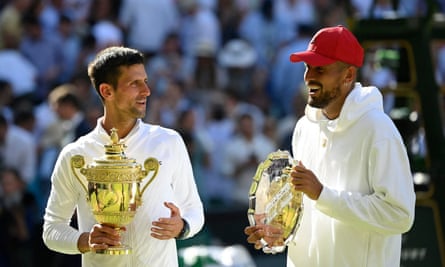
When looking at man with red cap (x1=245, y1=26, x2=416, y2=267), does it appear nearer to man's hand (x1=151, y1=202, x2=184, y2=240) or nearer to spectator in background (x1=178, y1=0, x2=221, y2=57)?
man's hand (x1=151, y1=202, x2=184, y2=240)

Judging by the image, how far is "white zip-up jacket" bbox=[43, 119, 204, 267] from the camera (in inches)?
233

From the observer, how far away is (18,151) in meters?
11.7

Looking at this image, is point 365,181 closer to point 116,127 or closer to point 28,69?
point 116,127

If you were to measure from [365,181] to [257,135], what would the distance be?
781 centimetres

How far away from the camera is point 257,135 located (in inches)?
539

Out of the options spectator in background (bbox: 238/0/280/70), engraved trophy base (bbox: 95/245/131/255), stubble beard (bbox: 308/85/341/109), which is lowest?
engraved trophy base (bbox: 95/245/131/255)

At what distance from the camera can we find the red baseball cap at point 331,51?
5.92 m

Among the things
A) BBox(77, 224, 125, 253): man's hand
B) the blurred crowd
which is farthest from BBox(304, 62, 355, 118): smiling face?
the blurred crowd

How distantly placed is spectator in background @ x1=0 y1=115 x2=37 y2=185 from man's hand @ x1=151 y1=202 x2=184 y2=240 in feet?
19.4

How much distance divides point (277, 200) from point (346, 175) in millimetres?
325

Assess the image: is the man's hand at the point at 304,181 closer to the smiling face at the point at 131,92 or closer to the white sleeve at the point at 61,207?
the smiling face at the point at 131,92

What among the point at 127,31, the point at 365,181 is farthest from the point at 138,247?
the point at 127,31

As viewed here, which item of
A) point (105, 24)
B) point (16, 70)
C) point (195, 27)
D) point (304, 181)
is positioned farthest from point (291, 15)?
point (304, 181)

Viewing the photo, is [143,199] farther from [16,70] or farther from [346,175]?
[16,70]
